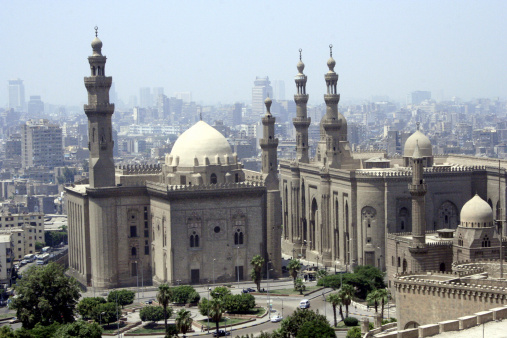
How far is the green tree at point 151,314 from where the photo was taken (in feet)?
257

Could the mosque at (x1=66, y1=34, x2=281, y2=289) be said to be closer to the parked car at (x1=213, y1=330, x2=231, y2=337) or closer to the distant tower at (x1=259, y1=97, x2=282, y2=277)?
the distant tower at (x1=259, y1=97, x2=282, y2=277)

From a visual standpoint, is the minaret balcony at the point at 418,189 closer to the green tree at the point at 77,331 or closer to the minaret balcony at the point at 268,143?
the minaret balcony at the point at 268,143

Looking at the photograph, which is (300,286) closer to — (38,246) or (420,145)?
(420,145)

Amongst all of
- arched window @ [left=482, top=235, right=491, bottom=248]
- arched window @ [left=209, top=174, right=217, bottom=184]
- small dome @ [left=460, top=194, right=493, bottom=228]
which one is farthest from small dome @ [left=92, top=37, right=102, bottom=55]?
arched window @ [left=482, top=235, right=491, bottom=248]

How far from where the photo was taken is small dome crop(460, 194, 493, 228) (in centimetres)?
7669

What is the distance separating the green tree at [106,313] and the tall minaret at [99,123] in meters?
15.6

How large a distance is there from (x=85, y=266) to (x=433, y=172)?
2903 centimetres

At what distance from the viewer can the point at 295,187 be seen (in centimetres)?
10750

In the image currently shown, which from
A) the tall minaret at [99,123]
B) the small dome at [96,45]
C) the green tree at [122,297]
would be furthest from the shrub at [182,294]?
the small dome at [96,45]

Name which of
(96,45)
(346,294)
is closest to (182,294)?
(346,294)

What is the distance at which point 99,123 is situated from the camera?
9231cm

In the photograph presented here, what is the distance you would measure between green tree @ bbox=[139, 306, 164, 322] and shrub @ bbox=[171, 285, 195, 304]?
431 centimetres

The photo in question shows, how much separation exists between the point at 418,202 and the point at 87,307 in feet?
76.3

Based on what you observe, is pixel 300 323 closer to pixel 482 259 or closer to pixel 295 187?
pixel 482 259
